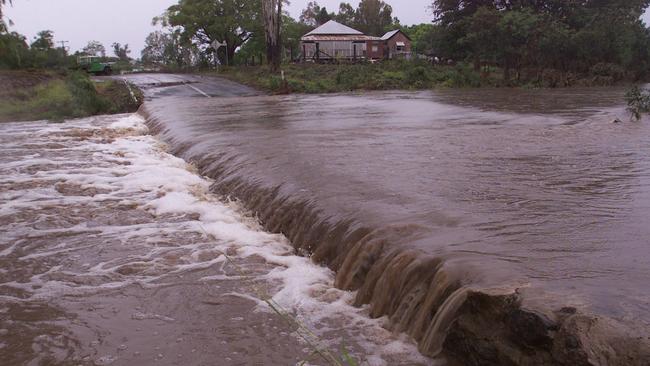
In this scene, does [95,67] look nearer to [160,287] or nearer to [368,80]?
[368,80]

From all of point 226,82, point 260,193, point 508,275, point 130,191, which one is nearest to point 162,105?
point 226,82

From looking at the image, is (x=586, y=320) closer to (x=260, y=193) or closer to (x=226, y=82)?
(x=260, y=193)

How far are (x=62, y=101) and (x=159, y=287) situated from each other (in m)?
19.3

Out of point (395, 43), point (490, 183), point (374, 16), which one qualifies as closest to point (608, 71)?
point (490, 183)

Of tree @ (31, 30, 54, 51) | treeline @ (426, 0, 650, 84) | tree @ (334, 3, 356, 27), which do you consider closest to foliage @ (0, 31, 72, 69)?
tree @ (31, 30, 54, 51)

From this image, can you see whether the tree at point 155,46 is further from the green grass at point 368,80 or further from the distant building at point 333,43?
the green grass at point 368,80

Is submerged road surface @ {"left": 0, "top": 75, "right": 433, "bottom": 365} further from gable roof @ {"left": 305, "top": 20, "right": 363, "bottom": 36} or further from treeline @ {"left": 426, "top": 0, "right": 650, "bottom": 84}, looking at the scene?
gable roof @ {"left": 305, "top": 20, "right": 363, "bottom": 36}

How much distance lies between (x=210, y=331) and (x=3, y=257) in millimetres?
2854

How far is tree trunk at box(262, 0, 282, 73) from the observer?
3105cm

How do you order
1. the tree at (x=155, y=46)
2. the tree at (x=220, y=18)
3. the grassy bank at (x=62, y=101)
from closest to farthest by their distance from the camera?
the grassy bank at (x=62, y=101) → the tree at (x=220, y=18) → the tree at (x=155, y=46)

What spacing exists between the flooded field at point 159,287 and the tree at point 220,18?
1721 inches

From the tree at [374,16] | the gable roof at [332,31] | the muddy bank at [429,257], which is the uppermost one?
the tree at [374,16]

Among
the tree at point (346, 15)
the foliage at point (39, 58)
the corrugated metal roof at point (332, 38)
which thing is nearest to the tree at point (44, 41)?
the foliage at point (39, 58)

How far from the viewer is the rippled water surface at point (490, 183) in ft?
11.9
